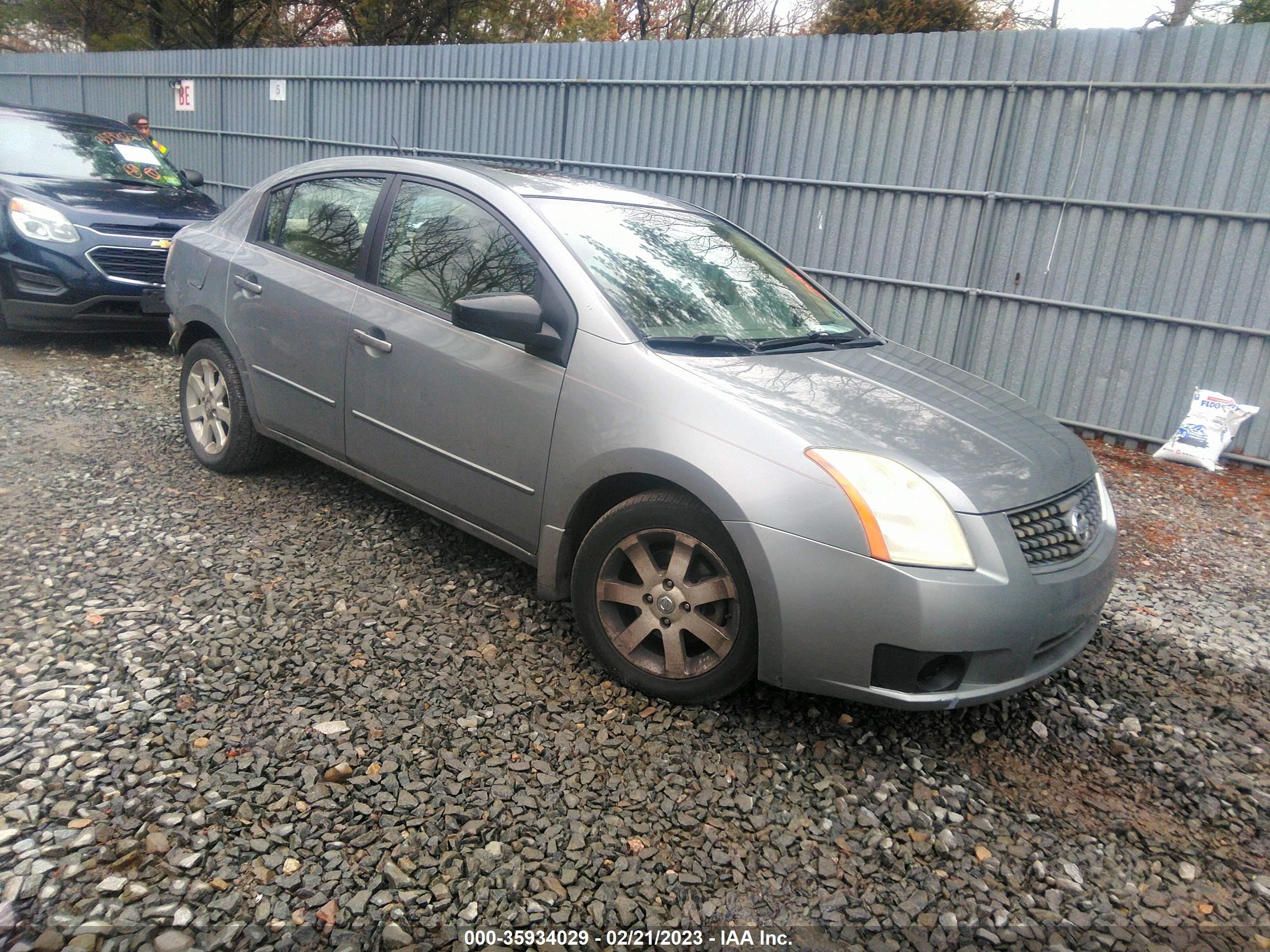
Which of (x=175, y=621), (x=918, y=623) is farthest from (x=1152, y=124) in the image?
(x=175, y=621)

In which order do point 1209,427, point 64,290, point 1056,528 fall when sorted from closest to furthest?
point 1056,528 → point 1209,427 → point 64,290

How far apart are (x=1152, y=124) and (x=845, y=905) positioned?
665 centimetres

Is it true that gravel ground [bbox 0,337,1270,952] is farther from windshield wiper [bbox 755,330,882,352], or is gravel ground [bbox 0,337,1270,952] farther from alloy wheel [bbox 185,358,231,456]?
windshield wiper [bbox 755,330,882,352]

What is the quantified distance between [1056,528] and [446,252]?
8.17 feet

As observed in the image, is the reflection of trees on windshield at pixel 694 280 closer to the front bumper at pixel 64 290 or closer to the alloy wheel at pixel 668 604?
the alloy wheel at pixel 668 604

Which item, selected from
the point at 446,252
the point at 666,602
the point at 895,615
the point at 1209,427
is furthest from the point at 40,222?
the point at 1209,427

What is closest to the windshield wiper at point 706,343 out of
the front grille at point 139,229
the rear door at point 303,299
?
the rear door at point 303,299

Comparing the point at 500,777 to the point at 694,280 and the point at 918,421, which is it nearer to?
the point at 918,421

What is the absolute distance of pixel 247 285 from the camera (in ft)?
14.5

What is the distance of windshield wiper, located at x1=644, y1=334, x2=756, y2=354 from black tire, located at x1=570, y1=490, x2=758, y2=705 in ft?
1.82

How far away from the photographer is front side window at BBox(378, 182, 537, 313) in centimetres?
352

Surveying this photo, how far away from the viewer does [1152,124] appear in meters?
6.77

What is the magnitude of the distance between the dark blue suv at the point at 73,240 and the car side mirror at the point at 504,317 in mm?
4413

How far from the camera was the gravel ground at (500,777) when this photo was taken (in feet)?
7.24
